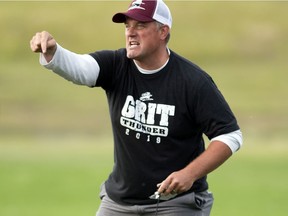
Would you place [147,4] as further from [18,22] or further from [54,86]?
[18,22]

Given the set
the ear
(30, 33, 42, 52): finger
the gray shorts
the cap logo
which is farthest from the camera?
the ear

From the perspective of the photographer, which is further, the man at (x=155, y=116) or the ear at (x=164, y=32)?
the ear at (x=164, y=32)

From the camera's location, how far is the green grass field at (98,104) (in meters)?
19.2

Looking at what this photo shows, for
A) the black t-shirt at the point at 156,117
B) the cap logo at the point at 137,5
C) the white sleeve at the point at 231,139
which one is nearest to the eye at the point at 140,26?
the cap logo at the point at 137,5

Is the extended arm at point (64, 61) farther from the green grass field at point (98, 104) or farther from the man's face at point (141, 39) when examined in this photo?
the green grass field at point (98, 104)

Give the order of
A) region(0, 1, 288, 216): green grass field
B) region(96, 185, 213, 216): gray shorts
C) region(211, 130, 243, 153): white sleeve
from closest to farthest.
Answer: region(211, 130, 243, 153): white sleeve
region(96, 185, 213, 216): gray shorts
region(0, 1, 288, 216): green grass field

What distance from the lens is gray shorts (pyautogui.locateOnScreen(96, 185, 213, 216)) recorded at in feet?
27.6

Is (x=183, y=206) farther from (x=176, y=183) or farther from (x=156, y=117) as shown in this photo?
(x=156, y=117)

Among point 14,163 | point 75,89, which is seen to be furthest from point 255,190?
point 75,89

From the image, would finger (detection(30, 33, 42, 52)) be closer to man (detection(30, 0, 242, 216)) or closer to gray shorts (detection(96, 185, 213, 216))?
man (detection(30, 0, 242, 216))

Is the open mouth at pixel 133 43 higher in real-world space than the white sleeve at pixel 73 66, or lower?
higher

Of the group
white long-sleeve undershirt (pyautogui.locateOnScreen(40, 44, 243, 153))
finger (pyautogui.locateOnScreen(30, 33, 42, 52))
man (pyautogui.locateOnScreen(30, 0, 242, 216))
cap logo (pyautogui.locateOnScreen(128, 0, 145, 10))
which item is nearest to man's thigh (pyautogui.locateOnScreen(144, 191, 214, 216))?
man (pyautogui.locateOnScreen(30, 0, 242, 216))

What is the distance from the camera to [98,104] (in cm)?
3541

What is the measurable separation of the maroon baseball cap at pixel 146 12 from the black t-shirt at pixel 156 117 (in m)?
0.29
